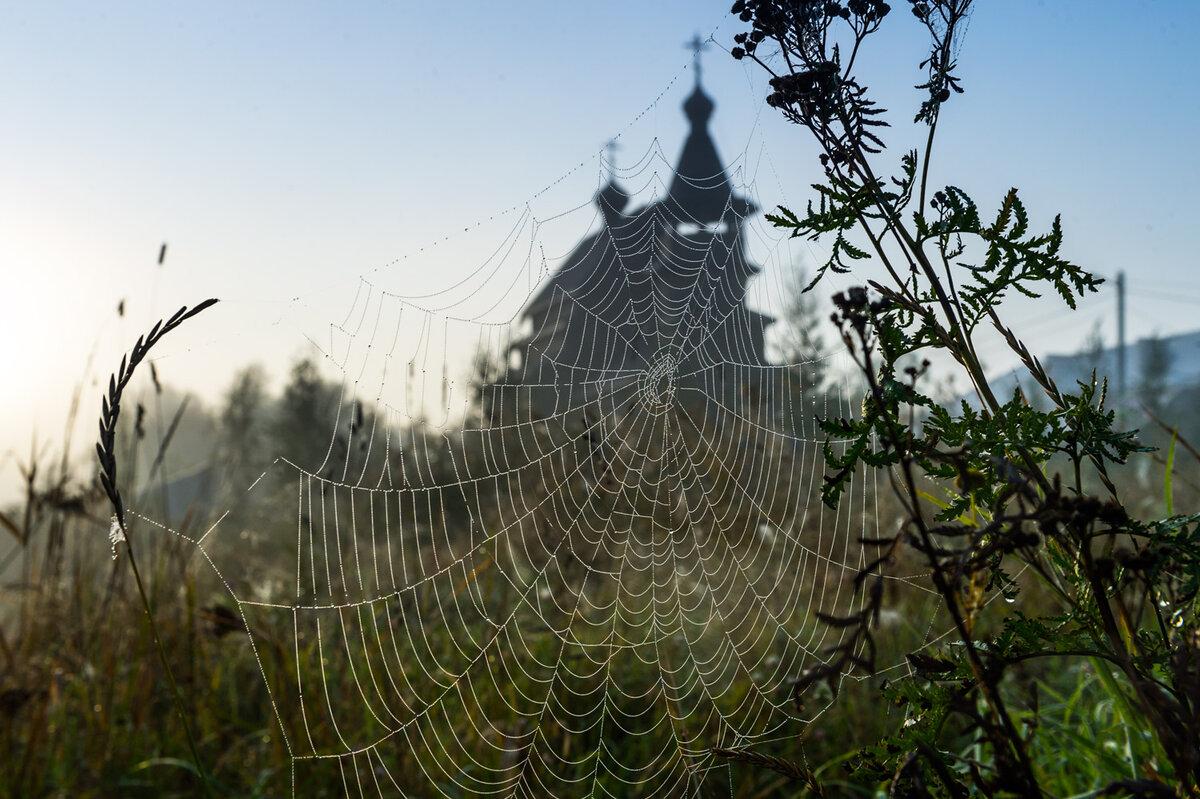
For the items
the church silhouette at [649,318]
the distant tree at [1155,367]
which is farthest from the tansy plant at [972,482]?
the distant tree at [1155,367]

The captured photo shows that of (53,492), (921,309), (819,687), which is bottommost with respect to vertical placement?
(819,687)

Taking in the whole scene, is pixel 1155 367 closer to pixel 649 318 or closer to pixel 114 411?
pixel 649 318

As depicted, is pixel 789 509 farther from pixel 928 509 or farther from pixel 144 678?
pixel 144 678

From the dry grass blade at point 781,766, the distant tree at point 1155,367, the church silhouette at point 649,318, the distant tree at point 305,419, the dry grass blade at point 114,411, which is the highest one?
the distant tree at point 1155,367

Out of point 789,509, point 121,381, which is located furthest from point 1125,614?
point 789,509

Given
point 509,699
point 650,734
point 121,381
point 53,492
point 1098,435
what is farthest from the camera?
point 650,734

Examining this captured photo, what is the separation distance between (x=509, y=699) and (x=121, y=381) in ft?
8.06

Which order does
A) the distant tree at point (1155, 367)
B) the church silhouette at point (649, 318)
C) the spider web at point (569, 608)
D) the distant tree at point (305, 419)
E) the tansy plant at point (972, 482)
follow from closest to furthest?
the tansy plant at point (972, 482) < the spider web at point (569, 608) < the church silhouette at point (649, 318) < the distant tree at point (305, 419) < the distant tree at point (1155, 367)

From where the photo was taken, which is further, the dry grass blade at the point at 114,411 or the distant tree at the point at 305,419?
the distant tree at the point at 305,419

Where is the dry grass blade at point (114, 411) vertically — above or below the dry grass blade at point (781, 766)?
above

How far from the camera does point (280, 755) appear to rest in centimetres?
297

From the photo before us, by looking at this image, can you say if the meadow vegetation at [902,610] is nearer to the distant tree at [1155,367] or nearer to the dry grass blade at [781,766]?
the dry grass blade at [781,766]

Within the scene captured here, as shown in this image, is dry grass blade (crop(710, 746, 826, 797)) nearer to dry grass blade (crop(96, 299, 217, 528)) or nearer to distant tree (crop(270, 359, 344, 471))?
dry grass blade (crop(96, 299, 217, 528))

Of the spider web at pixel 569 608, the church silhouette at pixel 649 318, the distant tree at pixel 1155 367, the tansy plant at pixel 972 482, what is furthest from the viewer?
the distant tree at pixel 1155 367
